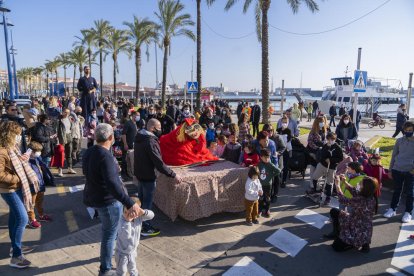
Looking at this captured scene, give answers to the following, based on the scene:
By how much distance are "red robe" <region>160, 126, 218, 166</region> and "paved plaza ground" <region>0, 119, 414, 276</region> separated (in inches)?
43.8

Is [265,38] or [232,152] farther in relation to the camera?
[265,38]

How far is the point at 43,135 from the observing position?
6.61 metres

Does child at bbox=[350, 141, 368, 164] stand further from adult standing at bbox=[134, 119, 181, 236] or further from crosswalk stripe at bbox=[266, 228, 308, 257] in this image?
adult standing at bbox=[134, 119, 181, 236]

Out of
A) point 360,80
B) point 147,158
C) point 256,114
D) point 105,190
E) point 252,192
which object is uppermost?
point 360,80

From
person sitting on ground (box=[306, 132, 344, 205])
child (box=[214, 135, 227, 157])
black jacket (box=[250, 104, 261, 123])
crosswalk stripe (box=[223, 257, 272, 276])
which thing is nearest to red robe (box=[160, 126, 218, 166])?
child (box=[214, 135, 227, 157])

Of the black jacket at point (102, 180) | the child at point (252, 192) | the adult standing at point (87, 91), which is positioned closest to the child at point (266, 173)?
the child at point (252, 192)

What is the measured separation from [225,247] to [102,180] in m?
2.31

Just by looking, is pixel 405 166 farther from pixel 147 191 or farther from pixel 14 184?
pixel 14 184

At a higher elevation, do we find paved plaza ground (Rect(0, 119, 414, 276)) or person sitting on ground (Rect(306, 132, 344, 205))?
person sitting on ground (Rect(306, 132, 344, 205))

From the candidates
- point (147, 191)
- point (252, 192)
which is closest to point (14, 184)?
point (147, 191)

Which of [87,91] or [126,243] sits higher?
[87,91]

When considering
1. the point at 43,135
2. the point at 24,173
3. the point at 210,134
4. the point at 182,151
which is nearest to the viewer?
the point at 24,173

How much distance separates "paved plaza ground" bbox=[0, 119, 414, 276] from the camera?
3971 mm

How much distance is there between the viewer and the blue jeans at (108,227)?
3350 mm
